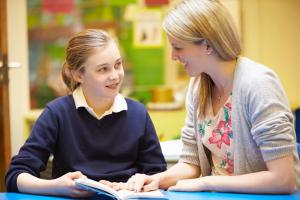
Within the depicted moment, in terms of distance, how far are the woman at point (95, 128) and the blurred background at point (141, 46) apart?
1.67 meters

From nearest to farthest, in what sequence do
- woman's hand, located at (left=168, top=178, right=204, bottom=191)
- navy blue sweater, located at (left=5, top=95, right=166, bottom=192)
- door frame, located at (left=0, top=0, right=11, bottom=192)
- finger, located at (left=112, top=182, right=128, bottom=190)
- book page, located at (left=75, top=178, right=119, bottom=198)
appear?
book page, located at (left=75, top=178, right=119, bottom=198) < woman's hand, located at (left=168, top=178, right=204, bottom=191) < finger, located at (left=112, top=182, right=128, bottom=190) < navy blue sweater, located at (left=5, top=95, right=166, bottom=192) < door frame, located at (left=0, top=0, right=11, bottom=192)

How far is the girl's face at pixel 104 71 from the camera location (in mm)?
A: 1782

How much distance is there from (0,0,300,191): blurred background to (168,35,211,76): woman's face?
1917mm

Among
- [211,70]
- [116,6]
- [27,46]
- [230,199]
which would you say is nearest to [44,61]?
[27,46]

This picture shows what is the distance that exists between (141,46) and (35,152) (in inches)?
85.5

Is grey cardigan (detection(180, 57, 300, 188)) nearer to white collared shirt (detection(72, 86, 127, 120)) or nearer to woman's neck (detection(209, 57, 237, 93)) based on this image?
woman's neck (detection(209, 57, 237, 93))

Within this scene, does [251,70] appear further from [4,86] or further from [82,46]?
[4,86]

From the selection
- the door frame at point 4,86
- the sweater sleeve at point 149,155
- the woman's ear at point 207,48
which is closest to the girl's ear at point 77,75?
the sweater sleeve at point 149,155

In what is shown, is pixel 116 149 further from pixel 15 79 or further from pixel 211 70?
pixel 15 79

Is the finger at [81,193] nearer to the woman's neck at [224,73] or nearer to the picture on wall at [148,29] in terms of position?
the woman's neck at [224,73]

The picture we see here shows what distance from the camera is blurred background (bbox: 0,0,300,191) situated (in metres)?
3.56

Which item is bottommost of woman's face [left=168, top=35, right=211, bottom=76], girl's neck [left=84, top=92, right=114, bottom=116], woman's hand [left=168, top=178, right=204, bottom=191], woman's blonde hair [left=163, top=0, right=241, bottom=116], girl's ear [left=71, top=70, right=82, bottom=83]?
woman's hand [left=168, top=178, right=204, bottom=191]

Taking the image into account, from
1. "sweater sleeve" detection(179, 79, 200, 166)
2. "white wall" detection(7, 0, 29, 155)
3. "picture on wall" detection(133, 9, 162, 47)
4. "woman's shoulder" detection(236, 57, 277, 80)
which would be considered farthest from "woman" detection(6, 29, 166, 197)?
"picture on wall" detection(133, 9, 162, 47)

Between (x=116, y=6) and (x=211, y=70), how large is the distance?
87.8 inches
